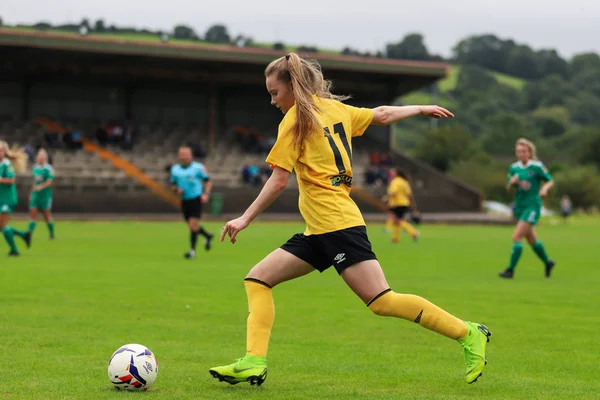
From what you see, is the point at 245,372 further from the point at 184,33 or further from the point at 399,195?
the point at 184,33

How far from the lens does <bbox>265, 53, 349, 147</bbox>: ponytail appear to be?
21.3 ft

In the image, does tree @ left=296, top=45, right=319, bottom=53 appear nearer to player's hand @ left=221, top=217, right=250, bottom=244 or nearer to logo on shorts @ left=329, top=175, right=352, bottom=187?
logo on shorts @ left=329, top=175, right=352, bottom=187

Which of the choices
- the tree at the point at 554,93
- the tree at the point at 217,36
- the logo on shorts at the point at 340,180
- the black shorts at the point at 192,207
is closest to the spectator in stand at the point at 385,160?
the tree at the point at 217,36

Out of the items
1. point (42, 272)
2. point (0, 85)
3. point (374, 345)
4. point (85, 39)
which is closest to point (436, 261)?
point (42, 272)

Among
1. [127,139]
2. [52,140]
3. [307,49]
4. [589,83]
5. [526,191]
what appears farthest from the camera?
[589,83]

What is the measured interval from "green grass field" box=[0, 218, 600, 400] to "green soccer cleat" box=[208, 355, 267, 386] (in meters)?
0.10

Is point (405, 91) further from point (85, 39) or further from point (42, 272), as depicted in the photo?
point (42, 272)

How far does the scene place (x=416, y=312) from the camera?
670 cm

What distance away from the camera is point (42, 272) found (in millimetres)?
15602

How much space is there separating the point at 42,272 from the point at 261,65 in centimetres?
3573

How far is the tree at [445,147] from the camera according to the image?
90250 mm

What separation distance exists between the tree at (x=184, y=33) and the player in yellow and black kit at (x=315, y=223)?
4959 cm

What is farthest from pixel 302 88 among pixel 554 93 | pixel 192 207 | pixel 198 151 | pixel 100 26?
pixel 554 93

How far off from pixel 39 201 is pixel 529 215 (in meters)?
13.4
